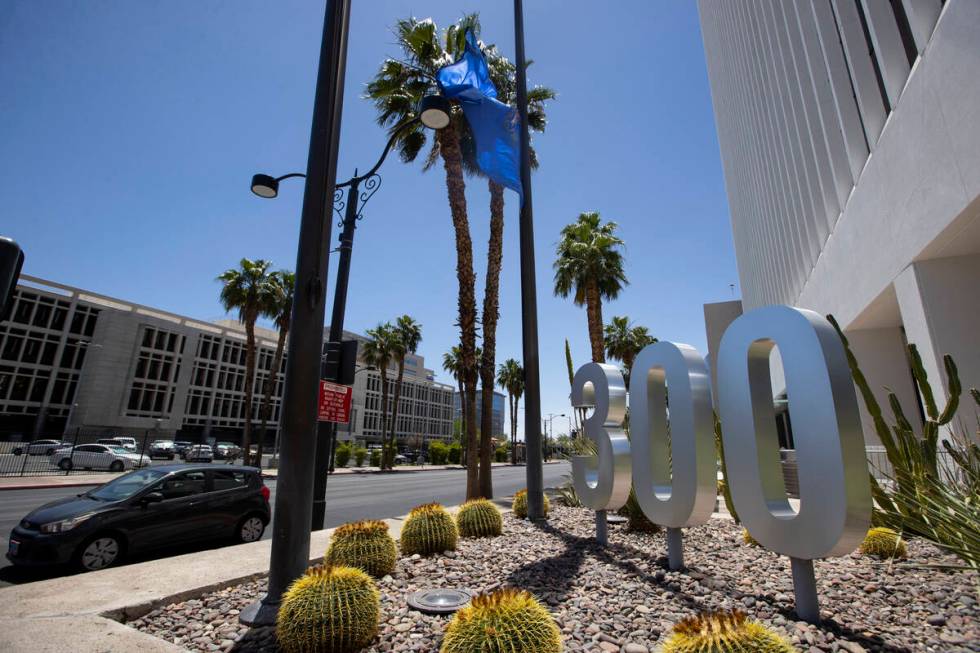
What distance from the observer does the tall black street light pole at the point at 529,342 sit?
8789mm

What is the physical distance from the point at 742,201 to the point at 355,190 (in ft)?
74.4

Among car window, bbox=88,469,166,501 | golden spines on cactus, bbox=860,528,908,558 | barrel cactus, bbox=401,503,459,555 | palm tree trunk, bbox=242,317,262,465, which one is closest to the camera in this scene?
golden spines on cactus, bbox=860,528,908,558

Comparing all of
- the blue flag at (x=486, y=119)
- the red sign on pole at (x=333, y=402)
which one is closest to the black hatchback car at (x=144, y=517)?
the red sign on pole at (x=333, y=402)

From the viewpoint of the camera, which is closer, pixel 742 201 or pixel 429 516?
pixel 429 516

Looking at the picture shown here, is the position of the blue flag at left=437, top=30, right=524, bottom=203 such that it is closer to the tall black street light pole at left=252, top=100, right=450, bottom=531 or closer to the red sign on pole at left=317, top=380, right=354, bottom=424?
the tall black street light pole at left=252, top=100, right=450, bottom=531

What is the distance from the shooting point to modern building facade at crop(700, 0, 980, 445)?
20.7 feet

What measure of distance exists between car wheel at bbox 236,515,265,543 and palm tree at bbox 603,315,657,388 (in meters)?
37.0

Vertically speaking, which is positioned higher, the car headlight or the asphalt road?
the car headlight

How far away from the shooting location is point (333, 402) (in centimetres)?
703

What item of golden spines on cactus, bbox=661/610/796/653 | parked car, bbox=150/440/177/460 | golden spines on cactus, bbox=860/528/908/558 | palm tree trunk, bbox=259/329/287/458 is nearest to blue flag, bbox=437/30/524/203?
golden spines on cactus, bbox=860/528/908/558

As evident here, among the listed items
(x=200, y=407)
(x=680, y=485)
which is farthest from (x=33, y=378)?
(x=680, y=485)

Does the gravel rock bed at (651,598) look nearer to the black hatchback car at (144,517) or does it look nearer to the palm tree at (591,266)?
the black hatchback car at (144,517)

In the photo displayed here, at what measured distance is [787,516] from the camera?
388cm

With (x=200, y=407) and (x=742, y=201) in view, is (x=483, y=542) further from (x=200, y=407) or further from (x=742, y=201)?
(x=200, y=407)
